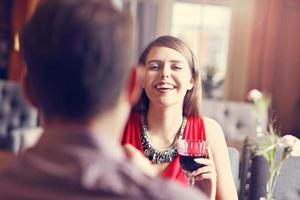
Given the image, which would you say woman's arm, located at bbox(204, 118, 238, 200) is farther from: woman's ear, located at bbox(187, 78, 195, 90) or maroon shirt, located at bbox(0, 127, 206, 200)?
maroon shirt, located at bbox(0, 127, 206, 200)

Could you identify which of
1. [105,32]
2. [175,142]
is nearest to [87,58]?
[105,32]

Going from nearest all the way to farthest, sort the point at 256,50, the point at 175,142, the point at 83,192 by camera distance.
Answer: the point at 83,192, the point at 175,142, the point at 256,50

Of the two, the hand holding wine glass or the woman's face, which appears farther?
the woman's face

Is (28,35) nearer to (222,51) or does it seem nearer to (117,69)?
(117,69)

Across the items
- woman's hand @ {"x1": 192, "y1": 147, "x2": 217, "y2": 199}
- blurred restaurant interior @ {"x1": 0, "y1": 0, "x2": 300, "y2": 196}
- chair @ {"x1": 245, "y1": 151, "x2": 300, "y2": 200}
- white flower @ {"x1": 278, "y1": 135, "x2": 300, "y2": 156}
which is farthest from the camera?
blurred restaurant interior @ {"x1": 0, "y1": 0, "x2": 300, "y2": 196}

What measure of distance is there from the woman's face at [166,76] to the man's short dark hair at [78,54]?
0.89 m

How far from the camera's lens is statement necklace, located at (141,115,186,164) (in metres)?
1.60

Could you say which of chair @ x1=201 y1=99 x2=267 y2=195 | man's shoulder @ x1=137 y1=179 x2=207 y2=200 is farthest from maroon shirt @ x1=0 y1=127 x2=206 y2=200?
chair @ x1=201 y1=99 x2=267 y2=195

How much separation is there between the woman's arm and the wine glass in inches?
8.2

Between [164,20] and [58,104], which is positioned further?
[164,20]

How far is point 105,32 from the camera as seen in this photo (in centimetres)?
65

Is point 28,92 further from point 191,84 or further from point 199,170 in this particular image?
point 191,84

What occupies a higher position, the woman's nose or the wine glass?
the woman's nose

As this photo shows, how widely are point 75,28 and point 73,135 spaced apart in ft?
0.43
